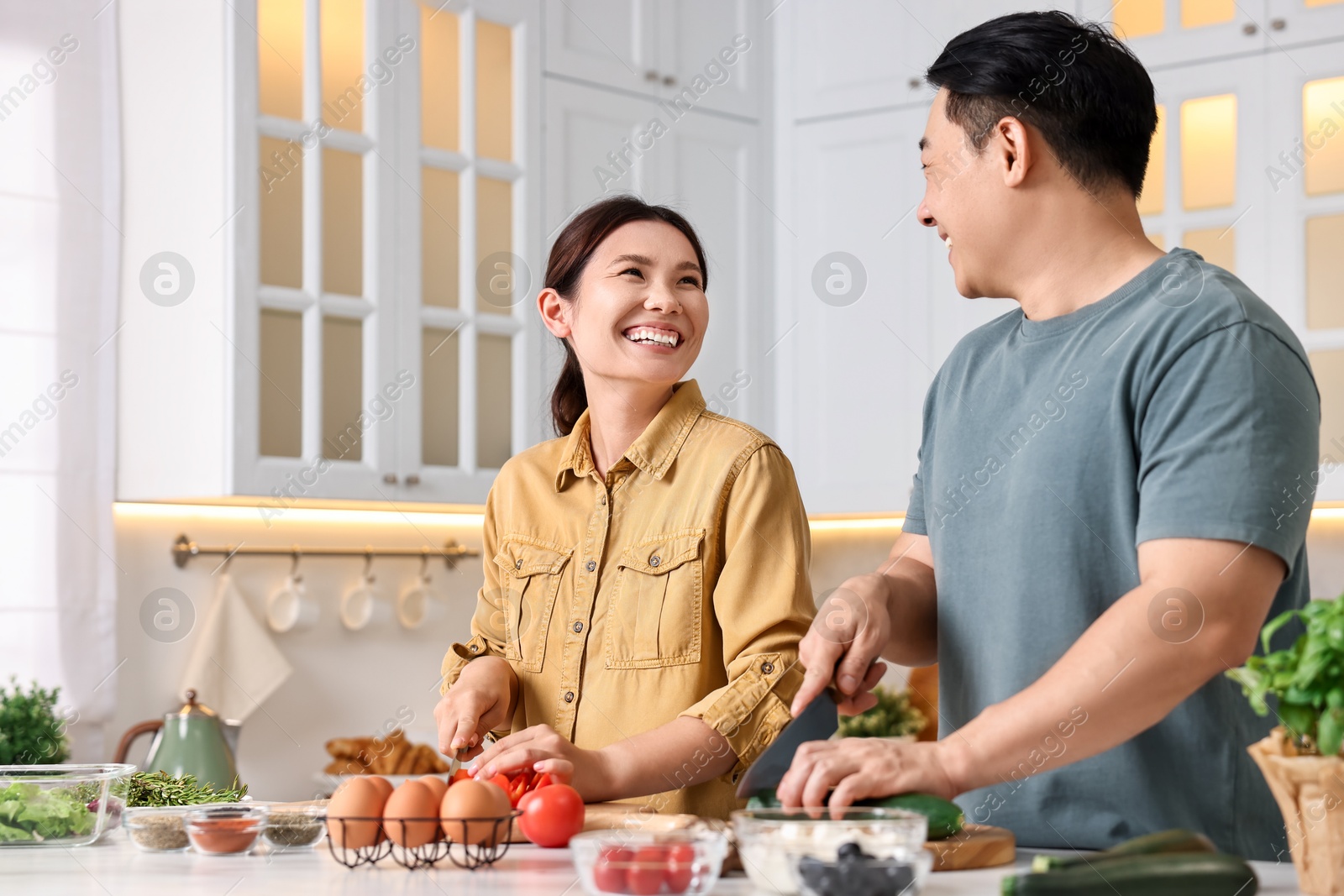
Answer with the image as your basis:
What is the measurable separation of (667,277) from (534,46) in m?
1.59

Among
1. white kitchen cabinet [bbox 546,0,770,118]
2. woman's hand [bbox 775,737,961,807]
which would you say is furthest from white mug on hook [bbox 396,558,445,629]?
woman's hand [bbox 775,737,961,807]

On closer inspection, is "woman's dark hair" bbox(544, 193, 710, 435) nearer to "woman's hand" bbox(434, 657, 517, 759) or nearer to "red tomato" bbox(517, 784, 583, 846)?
"woman's hand" bbox(434, 657, 517, 759)

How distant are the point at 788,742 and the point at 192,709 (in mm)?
1700

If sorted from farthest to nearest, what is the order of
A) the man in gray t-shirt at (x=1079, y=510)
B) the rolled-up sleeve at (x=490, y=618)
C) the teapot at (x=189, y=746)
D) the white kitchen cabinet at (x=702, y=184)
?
the white kitchen cabinet at (x=702, y=184)
the teapot at (x=189, y=746)
the rolled-up sleeve at (x=490, y=618)
the man in gray t-shirt at (x=1079, y=510)

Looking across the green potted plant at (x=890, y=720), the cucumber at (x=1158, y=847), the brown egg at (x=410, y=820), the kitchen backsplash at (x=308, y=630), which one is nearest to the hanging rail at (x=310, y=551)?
the kitchen backsplash at (x=308, y=630)

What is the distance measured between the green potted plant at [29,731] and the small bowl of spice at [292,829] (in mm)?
1250

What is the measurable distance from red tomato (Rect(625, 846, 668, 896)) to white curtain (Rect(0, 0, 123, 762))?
1.95m

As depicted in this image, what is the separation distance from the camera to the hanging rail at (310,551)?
9.00ft

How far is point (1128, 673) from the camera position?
3.30ft

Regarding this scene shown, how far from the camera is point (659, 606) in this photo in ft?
4.70

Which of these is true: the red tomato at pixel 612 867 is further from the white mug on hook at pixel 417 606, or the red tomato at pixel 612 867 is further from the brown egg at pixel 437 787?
the white mug on hook at pixel 417 606

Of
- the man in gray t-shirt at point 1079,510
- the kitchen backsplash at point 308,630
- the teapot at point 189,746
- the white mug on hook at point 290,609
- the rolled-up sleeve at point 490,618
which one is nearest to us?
the man in gray t-shirt at point 1079,510

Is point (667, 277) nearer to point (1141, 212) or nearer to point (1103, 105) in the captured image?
point (1103, 105)

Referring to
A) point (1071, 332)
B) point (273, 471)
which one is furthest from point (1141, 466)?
point (273, 471)
